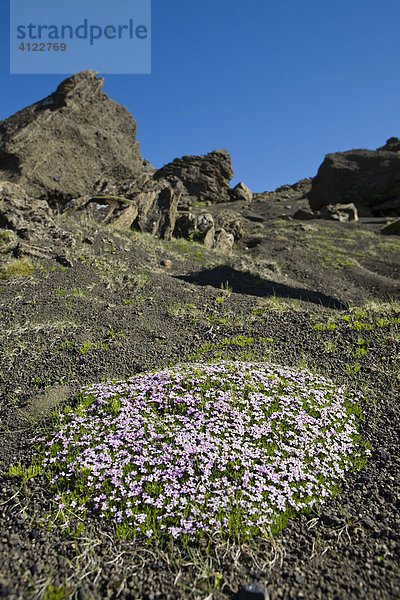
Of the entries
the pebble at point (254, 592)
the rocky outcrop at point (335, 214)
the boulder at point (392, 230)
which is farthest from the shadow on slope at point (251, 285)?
the rocky outcrop at point (335, 214)

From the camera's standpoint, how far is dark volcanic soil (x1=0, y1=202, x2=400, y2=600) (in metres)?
3.29

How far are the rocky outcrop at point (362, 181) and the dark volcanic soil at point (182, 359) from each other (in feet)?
83.7

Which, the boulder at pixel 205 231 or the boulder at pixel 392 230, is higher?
the boulder at pixel 392 230

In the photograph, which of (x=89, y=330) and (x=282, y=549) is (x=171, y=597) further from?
(x=89, y=330)

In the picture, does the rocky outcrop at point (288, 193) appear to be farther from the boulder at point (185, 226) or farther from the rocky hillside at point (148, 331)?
the boulder at point (185, 226)

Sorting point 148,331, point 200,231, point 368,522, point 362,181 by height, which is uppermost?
point 362,181

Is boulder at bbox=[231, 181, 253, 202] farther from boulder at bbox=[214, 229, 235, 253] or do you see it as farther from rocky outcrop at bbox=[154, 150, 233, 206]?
boulder at bbox=[214, 229, 235, 253]

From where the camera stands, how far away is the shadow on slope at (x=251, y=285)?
12.9m

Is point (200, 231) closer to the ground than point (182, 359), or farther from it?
farther from it

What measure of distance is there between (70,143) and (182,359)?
1705 cm

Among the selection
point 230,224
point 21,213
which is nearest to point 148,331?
point 21,213

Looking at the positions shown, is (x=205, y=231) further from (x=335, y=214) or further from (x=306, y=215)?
(x=335, y=214)

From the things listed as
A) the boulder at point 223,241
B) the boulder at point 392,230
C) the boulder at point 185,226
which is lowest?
the boulder at point 223,241

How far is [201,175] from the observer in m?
40.5
